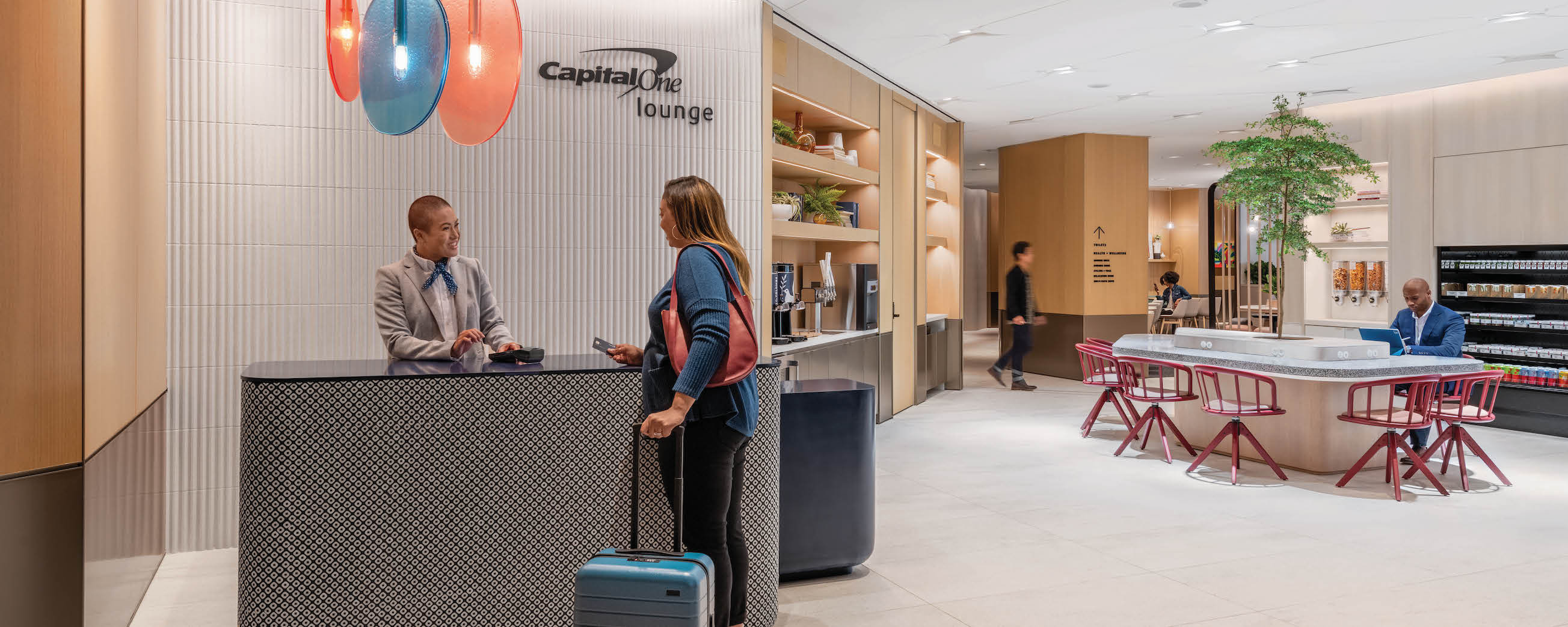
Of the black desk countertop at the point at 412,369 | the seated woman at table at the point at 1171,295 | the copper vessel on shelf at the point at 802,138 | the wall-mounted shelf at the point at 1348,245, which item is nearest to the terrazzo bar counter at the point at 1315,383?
the copper vessel on shelf at the point at 802,138

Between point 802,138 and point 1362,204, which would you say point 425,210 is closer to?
point 802,138

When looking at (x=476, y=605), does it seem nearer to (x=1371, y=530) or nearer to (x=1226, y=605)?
(x=1226, y=605)

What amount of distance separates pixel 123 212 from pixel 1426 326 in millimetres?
8227

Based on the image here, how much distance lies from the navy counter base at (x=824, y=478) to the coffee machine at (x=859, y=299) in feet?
13.1

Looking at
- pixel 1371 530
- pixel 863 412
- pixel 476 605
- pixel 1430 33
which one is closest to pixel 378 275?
pixel 476 605

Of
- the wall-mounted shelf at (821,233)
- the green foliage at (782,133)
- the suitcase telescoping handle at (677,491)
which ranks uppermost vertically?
the green foliage at (782,133)

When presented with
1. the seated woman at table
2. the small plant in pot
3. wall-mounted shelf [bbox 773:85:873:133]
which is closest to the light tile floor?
the small plant in pot

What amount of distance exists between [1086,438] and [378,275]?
5896 mm

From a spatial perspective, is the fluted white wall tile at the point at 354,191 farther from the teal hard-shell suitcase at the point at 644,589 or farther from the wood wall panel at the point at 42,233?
the teal hard-shell suitcase at the point at 644,589

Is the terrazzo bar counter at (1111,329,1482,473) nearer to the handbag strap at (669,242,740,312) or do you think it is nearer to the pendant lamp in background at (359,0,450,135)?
the handbag strap at (669,242,740,312)

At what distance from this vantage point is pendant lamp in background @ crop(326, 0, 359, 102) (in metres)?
3.01

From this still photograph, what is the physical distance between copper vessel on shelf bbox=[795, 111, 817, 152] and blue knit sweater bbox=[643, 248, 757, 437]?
464 centimetres

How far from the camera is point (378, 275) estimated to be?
145 inches

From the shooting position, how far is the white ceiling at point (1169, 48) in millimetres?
6324
